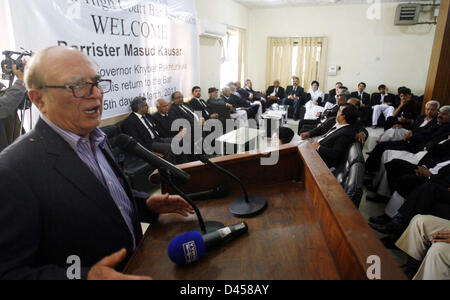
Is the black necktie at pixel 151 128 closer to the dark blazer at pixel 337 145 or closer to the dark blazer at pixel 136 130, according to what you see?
the dark blazer at pixel 136 130

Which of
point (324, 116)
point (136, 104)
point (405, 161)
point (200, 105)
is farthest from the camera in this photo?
point (200, 105)

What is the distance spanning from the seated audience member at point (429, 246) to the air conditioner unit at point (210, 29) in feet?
16.9

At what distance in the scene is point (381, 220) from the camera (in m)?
2.75

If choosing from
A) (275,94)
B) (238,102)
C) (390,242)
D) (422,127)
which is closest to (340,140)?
(390,242)

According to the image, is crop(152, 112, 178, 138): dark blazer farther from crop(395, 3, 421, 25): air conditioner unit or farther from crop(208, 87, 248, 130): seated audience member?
crop(395, 3, 421, 25): air conditioner unit

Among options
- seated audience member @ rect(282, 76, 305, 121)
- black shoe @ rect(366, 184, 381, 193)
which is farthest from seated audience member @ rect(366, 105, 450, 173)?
seated audience member @ rect(282, 76, 305, 121)

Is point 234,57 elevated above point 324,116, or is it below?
above

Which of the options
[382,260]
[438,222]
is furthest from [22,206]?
[438,222]

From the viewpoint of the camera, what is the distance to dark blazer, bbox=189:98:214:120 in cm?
546

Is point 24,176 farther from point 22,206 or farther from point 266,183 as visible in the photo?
point 266,183

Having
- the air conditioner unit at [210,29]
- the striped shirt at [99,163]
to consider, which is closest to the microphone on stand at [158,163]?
the striped shirt at [99,163]

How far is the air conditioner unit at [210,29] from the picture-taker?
5.71 metres

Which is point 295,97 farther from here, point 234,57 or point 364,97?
point 234,57

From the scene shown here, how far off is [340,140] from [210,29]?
4307mm
